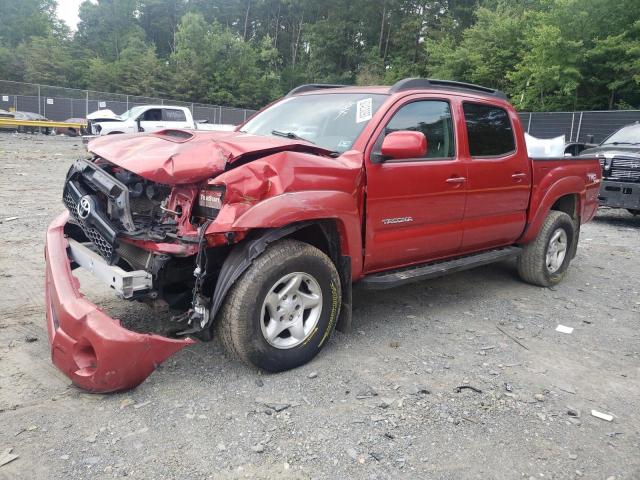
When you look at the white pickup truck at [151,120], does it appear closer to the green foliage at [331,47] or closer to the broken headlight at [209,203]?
the green foliage at [331,47]

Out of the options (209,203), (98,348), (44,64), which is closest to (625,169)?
(209,203)

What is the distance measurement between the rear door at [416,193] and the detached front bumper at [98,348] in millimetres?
1640

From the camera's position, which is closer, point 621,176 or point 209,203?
point 209,203

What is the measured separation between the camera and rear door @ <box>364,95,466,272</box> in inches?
149

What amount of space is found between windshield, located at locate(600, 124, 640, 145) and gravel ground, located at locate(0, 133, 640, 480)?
6.79 meters

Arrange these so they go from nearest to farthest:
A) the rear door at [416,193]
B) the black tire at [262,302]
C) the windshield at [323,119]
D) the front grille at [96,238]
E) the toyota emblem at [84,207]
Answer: the black tire at [262,302]
the front grille at [96,238]
the toyota emblem at [84,207]
the rear door at [416,193]
the windshield at [323,119]

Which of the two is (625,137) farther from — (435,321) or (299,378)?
(299,378)

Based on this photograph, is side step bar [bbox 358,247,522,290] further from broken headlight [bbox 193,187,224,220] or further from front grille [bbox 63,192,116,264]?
front grille [bbox 63,192,116,264]

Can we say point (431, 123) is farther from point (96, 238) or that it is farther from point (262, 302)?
point (96, 238)

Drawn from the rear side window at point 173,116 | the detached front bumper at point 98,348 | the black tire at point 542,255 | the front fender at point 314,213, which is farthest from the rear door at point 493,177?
the rear side window at point 173,116

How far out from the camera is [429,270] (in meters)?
4.25

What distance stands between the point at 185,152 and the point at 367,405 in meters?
1.86

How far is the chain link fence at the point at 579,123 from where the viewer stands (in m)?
18.7

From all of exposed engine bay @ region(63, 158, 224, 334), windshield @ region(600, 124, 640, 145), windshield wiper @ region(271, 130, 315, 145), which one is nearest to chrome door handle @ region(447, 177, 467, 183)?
windshield wiper @ region(271, 130, 315, 145)
